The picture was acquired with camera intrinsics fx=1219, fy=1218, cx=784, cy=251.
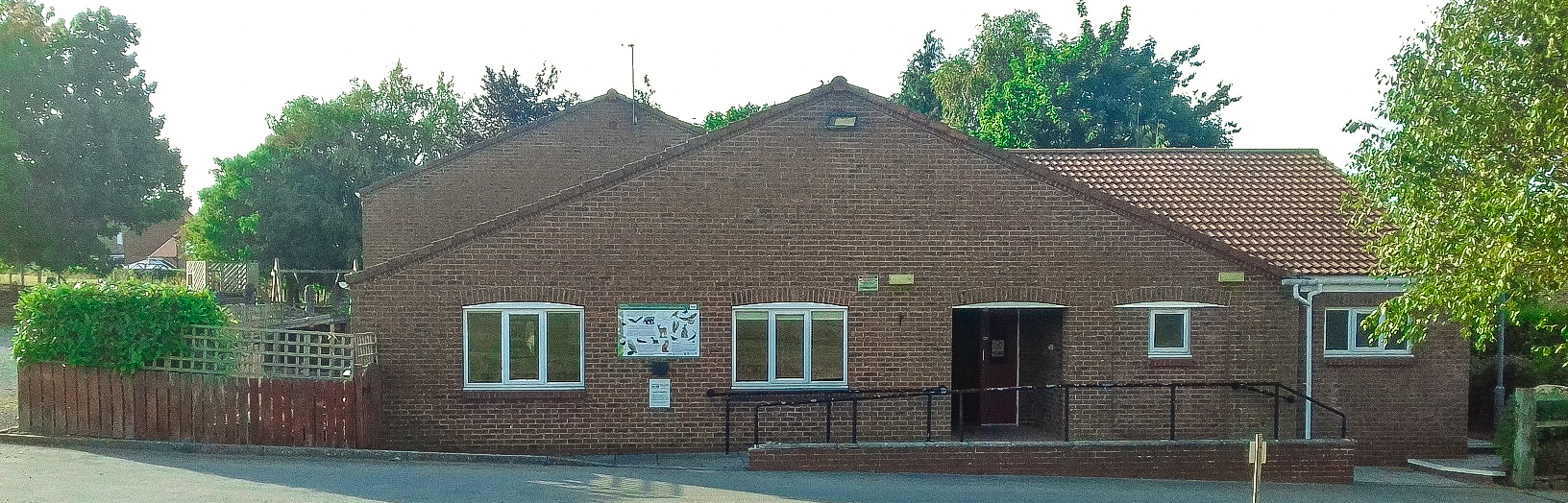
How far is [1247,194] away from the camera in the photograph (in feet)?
58.4

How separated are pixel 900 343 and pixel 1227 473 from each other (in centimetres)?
416

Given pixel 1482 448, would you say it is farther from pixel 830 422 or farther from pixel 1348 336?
pixel 830 422

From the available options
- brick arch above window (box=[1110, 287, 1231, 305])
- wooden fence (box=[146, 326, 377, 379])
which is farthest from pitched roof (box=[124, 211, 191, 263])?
brick arch above window (box=[1110, 287, 1231, 305])

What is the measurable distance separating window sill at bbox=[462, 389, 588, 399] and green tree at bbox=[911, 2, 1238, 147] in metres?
25.0

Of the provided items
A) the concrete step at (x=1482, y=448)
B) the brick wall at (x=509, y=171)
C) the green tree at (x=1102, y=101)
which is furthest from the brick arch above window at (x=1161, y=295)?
the green tree at (x=1102, y=101)

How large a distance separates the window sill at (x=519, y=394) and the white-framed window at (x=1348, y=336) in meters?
9.86

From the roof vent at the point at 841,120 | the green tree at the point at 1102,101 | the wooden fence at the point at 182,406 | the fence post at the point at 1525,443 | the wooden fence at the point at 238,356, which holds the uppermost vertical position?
the green tree at the point at 1102,101

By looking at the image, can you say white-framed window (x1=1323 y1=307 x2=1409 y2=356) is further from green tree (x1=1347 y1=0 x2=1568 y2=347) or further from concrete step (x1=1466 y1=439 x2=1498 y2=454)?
green tree (x1=1347 y1=0 x2=1568 y2=347)

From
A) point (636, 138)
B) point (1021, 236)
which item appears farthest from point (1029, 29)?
point (1021, 236)

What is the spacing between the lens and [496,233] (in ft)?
47.0

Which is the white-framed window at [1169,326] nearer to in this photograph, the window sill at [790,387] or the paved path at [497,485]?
the paved path at [497,485]

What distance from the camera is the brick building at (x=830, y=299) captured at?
1445 centimetres

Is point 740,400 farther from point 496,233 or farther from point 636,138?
point 636,138

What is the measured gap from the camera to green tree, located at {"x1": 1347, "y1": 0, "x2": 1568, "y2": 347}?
10.7m
